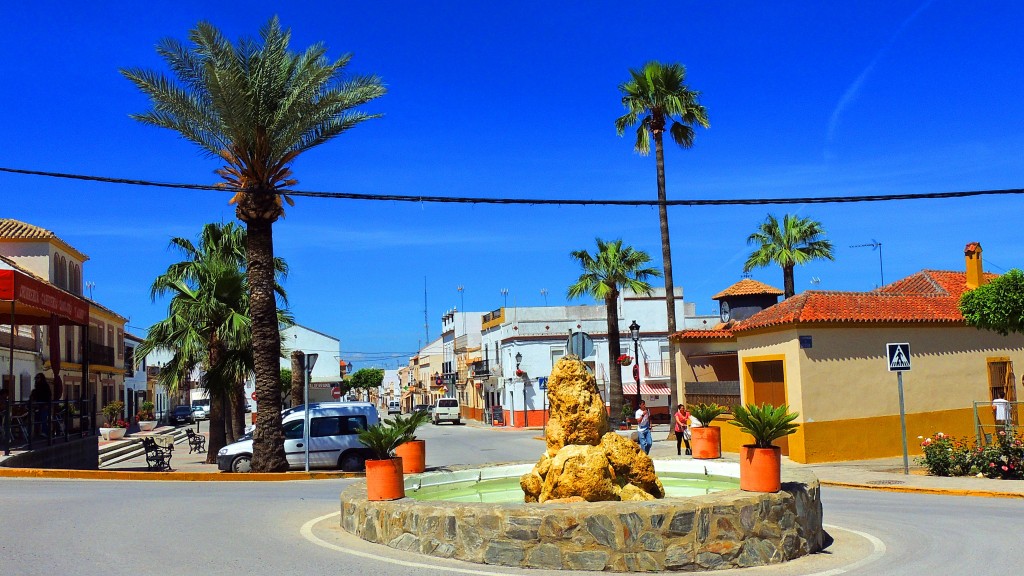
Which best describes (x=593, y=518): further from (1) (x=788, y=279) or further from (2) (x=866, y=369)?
(1) (x=788, y=279)

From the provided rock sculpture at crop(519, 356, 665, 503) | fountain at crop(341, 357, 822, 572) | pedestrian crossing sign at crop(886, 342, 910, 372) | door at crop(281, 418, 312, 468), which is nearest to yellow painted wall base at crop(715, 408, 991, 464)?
pedestrian crossing sign at crop(886, 342, 910, 372)

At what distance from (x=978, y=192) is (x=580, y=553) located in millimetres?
10842

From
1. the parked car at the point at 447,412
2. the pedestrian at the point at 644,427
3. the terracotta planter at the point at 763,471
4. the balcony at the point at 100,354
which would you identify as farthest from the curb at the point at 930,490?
the parked car at the point at 447,412

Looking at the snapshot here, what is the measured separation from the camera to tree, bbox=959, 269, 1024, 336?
2145 cm

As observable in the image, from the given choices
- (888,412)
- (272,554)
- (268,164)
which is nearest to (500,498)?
(272,554)

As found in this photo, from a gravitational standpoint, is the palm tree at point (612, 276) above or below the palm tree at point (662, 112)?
below

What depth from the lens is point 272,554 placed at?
386 inches

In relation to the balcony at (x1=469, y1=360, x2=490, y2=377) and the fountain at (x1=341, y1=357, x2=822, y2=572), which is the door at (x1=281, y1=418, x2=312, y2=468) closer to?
the fountain at (x1=341, y1=357, x2=822, y2=572)

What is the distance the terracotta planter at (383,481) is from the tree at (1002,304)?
55.0 ft

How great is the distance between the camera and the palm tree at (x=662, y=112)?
1282 inches

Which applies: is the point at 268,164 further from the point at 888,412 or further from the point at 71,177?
the point at 888,412

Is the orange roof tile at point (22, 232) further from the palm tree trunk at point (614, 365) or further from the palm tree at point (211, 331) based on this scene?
the palm tree trunk at point (614, 365)

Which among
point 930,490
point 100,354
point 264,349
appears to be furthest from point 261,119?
Answer: point 100,354

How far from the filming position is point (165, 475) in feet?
62.0
